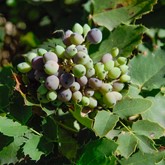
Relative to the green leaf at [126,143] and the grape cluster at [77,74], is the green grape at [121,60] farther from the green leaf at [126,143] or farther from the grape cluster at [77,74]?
the green leaf at [126,143]

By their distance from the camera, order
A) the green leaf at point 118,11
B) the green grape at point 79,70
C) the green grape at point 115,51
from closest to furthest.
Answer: the green grape at point 79,70, the green grape at point 115,51, the green leaf at point 118,11

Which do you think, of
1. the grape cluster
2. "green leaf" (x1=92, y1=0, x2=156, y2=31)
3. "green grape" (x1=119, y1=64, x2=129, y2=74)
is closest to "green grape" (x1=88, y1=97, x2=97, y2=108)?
the grape cluster

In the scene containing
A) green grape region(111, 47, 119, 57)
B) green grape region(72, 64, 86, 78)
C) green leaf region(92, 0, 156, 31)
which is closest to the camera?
green grape region(72, 64, 86, 78)

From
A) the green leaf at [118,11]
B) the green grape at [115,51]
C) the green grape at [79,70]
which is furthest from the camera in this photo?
the green leaf at [118,11]

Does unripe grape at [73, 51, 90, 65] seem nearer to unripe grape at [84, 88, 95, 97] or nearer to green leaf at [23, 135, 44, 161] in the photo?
unripe grape at [84, 88, 95, 97]

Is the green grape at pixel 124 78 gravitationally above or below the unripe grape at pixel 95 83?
below

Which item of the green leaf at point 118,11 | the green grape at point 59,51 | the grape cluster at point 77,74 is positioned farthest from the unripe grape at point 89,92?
the green leaf at point 118,11

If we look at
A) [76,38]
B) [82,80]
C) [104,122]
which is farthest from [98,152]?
[76,38]
